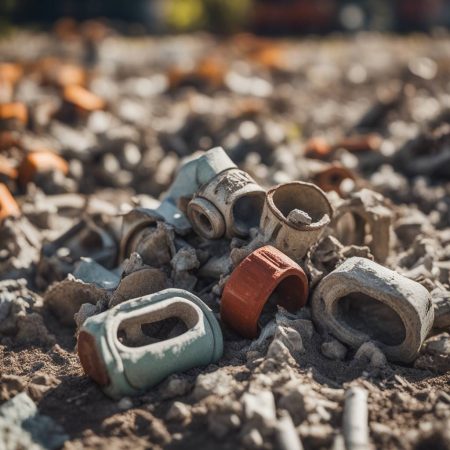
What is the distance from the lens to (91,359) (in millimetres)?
3762

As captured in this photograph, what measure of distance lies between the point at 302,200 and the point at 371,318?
0.97 m

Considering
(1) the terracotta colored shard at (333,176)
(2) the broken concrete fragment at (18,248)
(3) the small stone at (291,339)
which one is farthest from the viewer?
(1) the terracotta colored shard at (333,176)

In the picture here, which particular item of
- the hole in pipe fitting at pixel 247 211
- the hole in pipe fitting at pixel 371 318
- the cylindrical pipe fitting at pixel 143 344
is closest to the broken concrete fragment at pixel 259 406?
the cylindrical pipe fitting at pixel 143 344

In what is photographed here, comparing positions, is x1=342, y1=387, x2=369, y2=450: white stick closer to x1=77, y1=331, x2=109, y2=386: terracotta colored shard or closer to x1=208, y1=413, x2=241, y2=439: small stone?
x1=208, y1=413, x2=241, y2=439: small stone

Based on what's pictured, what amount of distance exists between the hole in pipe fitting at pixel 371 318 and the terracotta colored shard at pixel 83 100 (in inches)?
209

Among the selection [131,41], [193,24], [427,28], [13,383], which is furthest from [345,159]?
[427,28]

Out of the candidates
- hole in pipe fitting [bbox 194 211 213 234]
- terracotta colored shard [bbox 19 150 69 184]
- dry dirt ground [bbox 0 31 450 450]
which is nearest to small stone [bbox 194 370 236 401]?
dry dirt ground [bbox 0 31 450 450]

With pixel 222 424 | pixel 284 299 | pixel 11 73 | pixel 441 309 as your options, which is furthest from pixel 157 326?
pixel 11 73

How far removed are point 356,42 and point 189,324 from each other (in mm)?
16256

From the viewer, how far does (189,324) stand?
13.6ft

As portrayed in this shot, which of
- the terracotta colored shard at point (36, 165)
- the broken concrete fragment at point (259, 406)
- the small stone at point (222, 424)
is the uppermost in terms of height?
the terracotta colored shard at point (36, 165)

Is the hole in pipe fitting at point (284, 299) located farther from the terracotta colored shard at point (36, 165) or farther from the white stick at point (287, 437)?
the terracotta colored shard at point (36, 165)

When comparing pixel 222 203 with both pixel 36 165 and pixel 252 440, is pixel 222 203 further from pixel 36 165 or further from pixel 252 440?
pixel 36 165

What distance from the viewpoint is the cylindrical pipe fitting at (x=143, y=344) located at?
12.1 feet
